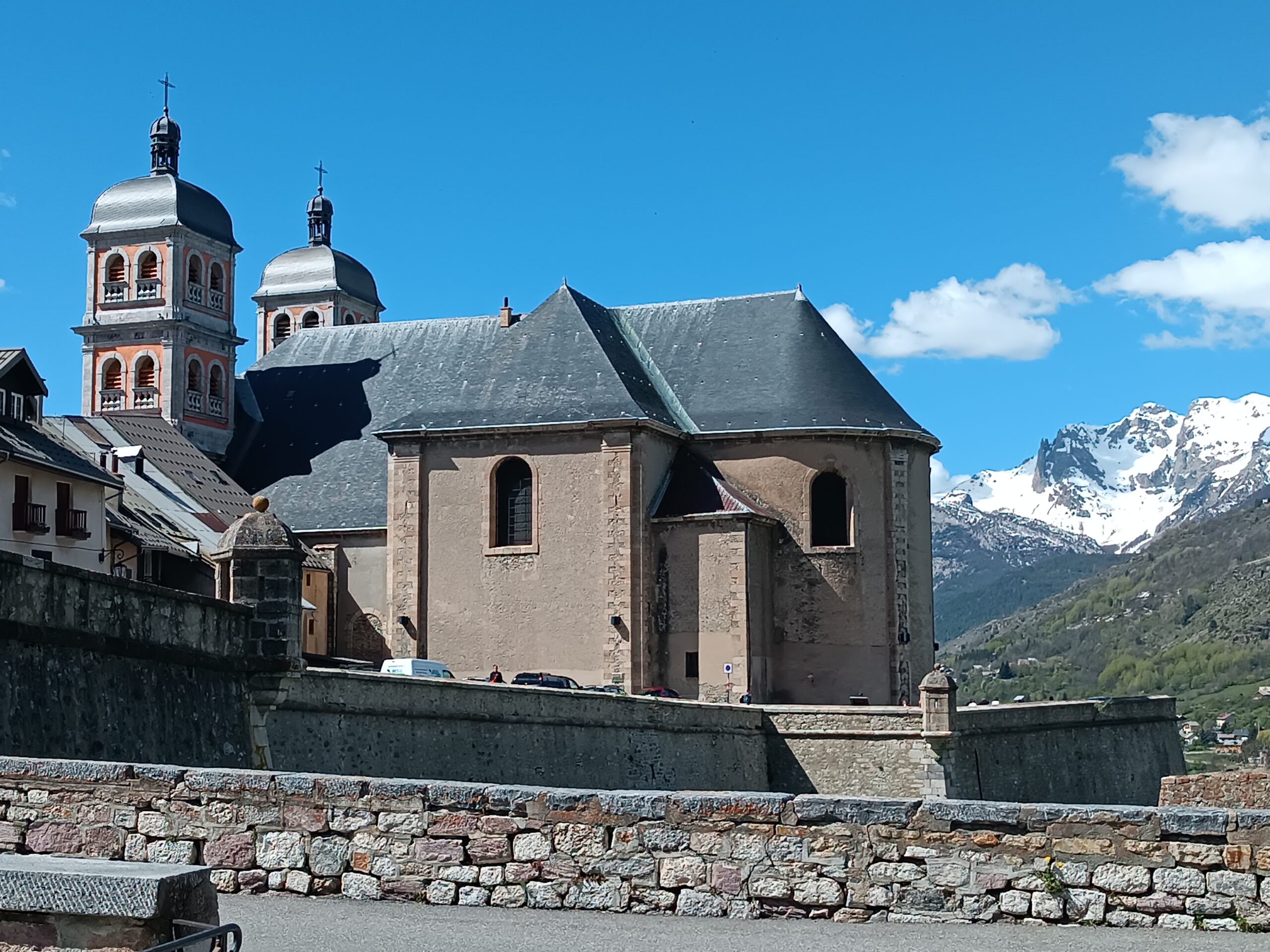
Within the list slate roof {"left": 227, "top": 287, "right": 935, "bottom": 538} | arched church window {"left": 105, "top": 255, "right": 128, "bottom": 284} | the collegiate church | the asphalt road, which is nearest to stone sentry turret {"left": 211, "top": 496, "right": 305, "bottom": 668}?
the asphalt road

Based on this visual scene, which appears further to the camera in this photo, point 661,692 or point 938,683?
point 661,692

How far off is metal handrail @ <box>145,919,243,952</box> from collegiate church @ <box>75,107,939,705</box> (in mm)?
36269

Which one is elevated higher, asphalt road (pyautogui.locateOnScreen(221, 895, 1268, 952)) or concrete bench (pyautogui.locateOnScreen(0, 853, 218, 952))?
concrete bench (pyautogui.locateOnScreen(0, 853, 218, 952))

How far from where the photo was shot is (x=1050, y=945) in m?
10.2

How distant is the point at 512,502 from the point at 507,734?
17665 mm

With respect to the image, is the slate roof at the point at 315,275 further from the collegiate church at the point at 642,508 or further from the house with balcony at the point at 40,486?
the house with balcony at the point at 40,486

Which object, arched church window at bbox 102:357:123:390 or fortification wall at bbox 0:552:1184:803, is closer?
fortification wall at bbox 0:552:1184:803

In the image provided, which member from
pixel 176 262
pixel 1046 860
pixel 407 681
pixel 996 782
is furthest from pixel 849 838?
pixel 176 262

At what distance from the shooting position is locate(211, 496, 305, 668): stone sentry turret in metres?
22.3

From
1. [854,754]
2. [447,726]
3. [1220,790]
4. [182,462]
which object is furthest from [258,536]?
[182,462]

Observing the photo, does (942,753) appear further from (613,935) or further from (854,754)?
(613,935)

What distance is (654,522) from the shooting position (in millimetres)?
45250

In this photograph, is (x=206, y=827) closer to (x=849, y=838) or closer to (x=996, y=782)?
(x=849, y=838)

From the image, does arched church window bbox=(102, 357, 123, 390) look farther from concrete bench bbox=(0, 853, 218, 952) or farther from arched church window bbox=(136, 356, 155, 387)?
concrete bench bbox=(0, 853, 218, 952)
